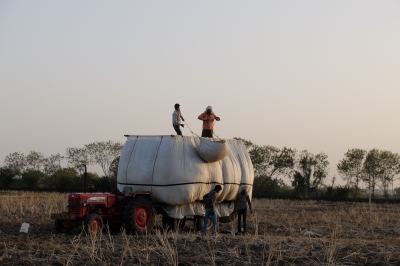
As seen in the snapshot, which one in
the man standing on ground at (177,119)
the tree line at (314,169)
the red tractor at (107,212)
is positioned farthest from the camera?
the tree line at (314,169)

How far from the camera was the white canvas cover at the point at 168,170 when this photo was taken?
16.8 meters

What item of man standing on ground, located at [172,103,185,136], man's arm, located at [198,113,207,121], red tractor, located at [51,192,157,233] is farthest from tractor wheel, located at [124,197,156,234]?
man's arm, located at [198,113,207,121]

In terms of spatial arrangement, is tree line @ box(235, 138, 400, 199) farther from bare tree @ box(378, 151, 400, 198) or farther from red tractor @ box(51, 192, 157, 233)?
red tractor @ box(51, 192, 157, 233)

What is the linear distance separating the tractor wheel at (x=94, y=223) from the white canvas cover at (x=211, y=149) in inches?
142

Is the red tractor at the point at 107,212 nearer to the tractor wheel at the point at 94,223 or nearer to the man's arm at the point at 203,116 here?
the tractor wheel at the point at 94,223

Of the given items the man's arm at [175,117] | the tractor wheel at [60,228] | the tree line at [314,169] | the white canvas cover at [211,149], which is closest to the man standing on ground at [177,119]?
the man's arm at [175,117]

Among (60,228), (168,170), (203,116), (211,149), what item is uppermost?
(203,116)

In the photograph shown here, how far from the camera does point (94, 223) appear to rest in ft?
50.7

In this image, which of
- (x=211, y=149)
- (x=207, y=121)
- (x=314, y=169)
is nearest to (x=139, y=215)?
(x=211, y=149)

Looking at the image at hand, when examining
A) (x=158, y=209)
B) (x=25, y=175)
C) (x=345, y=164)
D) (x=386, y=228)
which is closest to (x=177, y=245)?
(x=158, y=209)

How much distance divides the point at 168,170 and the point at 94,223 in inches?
102

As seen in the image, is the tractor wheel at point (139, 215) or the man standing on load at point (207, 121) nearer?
the tractor wheel at point (139, 215)

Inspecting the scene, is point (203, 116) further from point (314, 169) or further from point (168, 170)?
point (314, 169)

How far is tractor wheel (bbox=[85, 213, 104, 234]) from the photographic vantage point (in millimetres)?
15148
